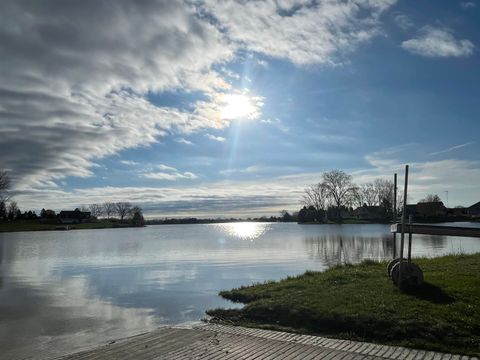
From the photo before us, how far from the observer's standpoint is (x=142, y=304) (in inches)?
560

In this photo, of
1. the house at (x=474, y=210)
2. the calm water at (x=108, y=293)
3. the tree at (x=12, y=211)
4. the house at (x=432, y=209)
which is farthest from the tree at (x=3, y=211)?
the house at (x=474, y=210)

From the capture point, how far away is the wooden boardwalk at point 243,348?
23.1ft

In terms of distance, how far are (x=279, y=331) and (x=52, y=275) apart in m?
17.4

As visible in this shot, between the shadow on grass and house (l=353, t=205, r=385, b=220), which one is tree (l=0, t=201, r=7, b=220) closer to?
house (l=353, t=205, r=385, b=220)

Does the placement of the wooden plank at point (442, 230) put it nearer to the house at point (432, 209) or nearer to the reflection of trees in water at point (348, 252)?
the reflection of trees in water at point (348, 252)

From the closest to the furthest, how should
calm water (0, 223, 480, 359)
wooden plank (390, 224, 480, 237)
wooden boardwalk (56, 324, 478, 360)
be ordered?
wooden boardwalk (56, 324, 478, 360), calm water (0, 223, 480, 359), wooden plank (390, 224, 480, 237)

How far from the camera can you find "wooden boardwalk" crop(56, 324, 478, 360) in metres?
7.04

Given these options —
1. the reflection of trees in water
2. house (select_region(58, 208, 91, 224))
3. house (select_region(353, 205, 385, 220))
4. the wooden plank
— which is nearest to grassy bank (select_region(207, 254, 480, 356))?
the wooden plank

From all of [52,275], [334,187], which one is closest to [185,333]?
[52,275]

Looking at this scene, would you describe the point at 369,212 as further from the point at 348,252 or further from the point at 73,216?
the point at 348,252

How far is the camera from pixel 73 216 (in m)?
144

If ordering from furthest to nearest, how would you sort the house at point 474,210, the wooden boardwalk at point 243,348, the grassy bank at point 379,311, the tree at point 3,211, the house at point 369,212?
the house at point 474,210, the house at point 369,212, the tree at point 3,211, the grassy bank at point 379,311, the wooden boardwalk at point 243,348

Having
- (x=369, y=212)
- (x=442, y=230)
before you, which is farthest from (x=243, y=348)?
(x=369, y=212)

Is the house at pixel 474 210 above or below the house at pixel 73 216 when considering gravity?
above
